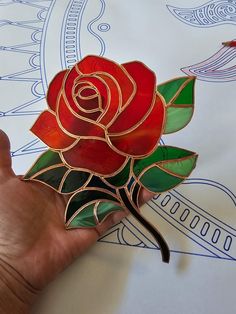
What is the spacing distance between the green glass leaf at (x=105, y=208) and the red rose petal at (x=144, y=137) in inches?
3.4

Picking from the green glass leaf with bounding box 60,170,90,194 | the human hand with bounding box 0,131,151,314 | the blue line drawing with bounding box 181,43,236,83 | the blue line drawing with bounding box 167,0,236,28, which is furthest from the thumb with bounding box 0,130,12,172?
the blue line drawing with bounding box 167,0,236,28

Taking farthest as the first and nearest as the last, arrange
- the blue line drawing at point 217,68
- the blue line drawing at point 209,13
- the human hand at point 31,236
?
the blue line drawing at point 209,13 → the blue line drawing at point 217,68 → the human hand at point 31,236

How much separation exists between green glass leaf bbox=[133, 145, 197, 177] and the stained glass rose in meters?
0.02

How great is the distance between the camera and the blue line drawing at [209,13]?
887 millimetres

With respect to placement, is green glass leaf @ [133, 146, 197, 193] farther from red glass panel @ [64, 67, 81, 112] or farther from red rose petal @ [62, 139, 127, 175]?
red glass panel @ [64, 67, 81, 112]

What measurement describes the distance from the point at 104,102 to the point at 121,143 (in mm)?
68

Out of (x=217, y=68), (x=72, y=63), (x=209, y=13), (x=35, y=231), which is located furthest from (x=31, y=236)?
(x=209, y=13)

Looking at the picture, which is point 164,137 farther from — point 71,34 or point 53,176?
point 71,34

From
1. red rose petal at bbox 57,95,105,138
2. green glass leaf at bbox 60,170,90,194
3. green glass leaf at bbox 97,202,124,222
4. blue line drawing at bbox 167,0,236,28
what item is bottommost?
green glass leaf at bbox 97,202,124,222

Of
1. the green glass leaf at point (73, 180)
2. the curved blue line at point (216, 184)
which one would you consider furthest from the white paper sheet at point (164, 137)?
the green glass leaf at point (73, 180)

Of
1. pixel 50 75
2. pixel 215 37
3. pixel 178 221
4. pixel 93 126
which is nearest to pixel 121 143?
pixel 93 126

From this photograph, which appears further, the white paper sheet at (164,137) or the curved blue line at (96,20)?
the curved blue line at (96,20)

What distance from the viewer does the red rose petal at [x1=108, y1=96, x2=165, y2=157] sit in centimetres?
52

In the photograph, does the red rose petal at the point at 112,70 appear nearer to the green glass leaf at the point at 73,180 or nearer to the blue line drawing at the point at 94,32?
the green glass leaf at the point at 73,180
